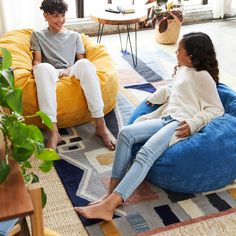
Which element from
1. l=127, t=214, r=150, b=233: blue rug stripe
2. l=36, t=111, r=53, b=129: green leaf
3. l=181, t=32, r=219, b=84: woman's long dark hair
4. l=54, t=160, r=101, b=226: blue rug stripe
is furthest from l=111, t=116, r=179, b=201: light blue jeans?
l=36, t=111, r=53, b=129: green leaf

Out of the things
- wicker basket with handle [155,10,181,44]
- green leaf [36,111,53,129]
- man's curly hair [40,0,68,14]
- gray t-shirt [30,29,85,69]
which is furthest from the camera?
wicker basket with handle [155,10,181,44]

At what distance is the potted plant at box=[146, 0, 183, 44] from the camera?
403 centimetres

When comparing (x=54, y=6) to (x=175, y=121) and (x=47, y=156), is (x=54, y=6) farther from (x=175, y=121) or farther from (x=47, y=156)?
(x=47, y=156)

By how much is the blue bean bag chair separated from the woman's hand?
3 centimetres

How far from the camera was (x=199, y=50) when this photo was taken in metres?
2.17

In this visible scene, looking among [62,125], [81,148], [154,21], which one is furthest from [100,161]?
[154,21]

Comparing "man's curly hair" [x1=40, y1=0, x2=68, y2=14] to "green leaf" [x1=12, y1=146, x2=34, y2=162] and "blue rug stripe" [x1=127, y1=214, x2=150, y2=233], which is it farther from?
"green leaf" [x1=12, y1=146, x2=34, y2=162]

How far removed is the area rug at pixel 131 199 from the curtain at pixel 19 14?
5.48ft

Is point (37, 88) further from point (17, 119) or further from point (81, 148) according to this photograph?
point (17, 119)

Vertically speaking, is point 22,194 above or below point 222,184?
above

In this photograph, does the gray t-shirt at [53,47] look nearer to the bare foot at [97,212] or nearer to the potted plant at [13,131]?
the bare foot at [97,212]

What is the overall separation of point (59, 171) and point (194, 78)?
3.01 ft

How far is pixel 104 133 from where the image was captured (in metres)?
2.58

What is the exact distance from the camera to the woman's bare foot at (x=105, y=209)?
1.94 meters
